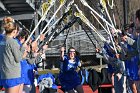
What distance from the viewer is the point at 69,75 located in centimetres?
1009

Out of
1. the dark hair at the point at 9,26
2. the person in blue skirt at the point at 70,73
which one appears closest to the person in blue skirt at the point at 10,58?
the dark hair at the point at 9,26

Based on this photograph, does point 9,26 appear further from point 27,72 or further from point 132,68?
point 132,68

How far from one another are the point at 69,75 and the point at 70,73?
53 mm

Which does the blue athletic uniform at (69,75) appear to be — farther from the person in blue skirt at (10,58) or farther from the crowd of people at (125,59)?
the person in blue skirt at (10,58)

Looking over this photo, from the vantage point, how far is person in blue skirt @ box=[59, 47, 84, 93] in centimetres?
1002

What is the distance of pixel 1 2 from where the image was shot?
78.3ft

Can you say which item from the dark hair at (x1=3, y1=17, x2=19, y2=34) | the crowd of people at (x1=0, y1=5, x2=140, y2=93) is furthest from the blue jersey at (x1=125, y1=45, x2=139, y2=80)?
the dark hair at (x1=3, y1=17, x2=19, y2=34)

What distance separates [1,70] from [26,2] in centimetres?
1593

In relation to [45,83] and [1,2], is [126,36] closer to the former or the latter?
[45,83]

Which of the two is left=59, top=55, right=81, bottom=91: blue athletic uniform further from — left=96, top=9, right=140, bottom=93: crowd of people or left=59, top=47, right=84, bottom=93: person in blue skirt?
left=96, top=9, right=140, bottom=93: crowd of people

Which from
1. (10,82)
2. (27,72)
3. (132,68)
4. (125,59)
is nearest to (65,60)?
(27,72)

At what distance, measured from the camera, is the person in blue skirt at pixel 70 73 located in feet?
32.9

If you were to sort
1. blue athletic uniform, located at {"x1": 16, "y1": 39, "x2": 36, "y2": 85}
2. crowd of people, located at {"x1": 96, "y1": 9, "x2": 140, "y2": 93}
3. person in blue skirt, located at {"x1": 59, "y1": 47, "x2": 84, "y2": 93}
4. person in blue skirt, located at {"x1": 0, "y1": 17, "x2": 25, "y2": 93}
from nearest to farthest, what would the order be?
person in blue skirt, located at {"x1": 0, "y1": 17, "x2": 25, "y2": 93}
crowd of people, located at {"x1": 96, "y1": 9, "x2": 140, "y2": 93}
blue athletic uniform, located at {"x1": 16, "y1": 39, "x2": 36, "y2": 85}
person in blue skirt, located at {"x1": 59, "y1": 47, "x2": 84, "y2": 93}

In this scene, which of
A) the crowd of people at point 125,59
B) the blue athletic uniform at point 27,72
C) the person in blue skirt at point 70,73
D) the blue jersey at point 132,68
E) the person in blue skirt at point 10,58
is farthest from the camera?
the person in blue skirt at point 70,73
